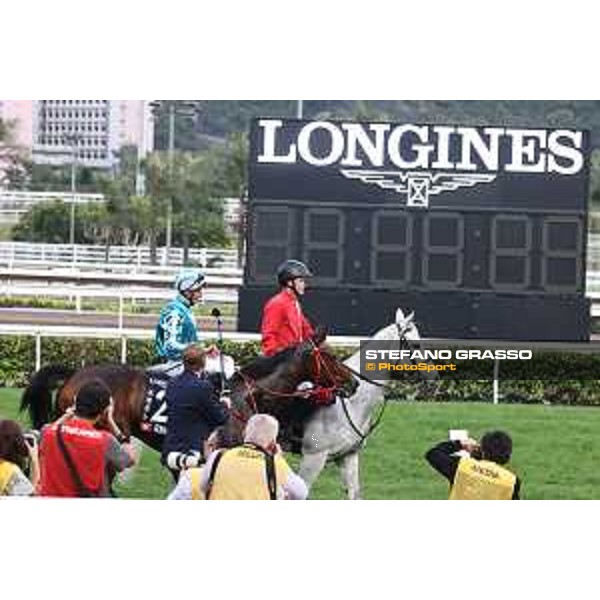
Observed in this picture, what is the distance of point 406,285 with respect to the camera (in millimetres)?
9453

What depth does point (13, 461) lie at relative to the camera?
8.23m

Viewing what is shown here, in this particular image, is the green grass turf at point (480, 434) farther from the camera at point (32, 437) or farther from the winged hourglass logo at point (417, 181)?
the winged hourglass logo at point (417, 181)

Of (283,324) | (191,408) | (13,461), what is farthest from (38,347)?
(13,461)

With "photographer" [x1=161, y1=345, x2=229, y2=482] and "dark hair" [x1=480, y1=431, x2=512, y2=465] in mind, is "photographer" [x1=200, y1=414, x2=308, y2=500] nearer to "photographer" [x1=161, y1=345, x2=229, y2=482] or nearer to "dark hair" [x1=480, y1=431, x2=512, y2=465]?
"dark hair" [x1=480, y1=431, x2=512, y2=465]

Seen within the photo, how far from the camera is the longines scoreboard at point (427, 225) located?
9.43 metres

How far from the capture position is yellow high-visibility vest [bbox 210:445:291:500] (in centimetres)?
761

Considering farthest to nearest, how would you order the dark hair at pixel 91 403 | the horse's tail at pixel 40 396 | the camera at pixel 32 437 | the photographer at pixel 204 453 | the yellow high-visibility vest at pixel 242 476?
the horse's tail at pixel 40 396 → the camera at pixel 32 437 → the photographer at pixel 204 453 → the dark hair at pixel 91 403 → the yellow high-visibility vest at pixel 242 476

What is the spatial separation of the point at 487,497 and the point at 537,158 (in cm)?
198

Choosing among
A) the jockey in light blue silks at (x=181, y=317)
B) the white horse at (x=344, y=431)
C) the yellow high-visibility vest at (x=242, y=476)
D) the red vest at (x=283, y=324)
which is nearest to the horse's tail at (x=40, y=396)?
the jockey in light blue silks at (x=181, y=317)

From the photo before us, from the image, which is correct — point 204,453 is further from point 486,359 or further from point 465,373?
point 486,359

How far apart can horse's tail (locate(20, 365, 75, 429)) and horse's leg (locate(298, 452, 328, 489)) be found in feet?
4.24

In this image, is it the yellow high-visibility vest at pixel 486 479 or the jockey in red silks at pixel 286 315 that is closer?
the yellow high-visibility vest at pixel 486 479

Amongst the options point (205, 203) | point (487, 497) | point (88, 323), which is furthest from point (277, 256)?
point (487, 497)

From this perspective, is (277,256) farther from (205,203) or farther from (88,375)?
(88,375)
